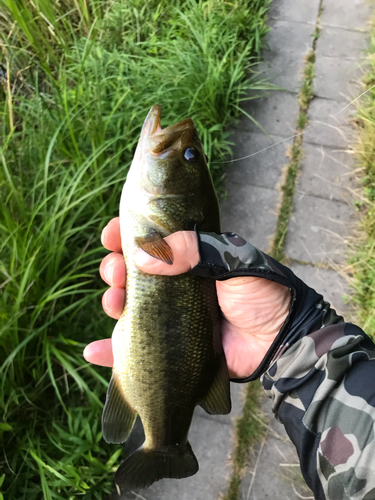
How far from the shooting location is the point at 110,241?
6.84 ft

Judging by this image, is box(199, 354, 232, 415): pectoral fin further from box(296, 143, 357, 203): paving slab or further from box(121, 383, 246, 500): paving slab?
box(296, 143, 357, 203): paving slab

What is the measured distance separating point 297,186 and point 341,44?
1.96m

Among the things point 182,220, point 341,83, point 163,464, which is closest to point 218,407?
point 163,464

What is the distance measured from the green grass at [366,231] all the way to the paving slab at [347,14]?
2.64ft

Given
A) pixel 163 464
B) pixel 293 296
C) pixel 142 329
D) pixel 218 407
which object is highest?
pixel 293 296

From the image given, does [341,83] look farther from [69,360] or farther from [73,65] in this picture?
[69,360]

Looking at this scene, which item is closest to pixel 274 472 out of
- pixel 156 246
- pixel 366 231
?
pixel 156 246

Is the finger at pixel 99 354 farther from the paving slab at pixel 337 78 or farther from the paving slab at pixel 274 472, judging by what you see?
the paving slab at pixel 337 78

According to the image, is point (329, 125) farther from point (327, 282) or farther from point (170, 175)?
point (170, 175)

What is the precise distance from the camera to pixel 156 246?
5.12 ft

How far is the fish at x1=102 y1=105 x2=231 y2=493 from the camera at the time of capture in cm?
161

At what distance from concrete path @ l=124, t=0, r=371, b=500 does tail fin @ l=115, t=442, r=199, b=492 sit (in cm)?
74

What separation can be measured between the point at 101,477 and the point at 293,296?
1.52m

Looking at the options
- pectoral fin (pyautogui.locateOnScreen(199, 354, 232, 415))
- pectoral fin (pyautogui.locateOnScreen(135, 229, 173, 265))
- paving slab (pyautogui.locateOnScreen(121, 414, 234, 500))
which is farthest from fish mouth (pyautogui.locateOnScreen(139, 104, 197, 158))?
paving slab (pyautogui.locateOnScreen(121, 414, 234, 500))
